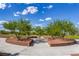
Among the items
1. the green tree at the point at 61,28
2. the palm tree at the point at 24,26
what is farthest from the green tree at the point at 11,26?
the green tree at the point at 61,28

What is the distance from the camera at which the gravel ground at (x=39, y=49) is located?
2.20 meters

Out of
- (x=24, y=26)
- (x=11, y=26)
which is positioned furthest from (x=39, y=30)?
(x=11, y=26)

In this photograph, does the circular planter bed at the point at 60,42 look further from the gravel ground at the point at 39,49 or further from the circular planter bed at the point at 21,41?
the circular planter bed at the point at 21,41

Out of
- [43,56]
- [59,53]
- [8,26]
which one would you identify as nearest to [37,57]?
[43,56]

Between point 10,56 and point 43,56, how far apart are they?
303 mm

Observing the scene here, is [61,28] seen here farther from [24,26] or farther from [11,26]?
[11,26]

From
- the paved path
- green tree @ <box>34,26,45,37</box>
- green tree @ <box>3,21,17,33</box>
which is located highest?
green tree @ <box>3,21,17,33</box>

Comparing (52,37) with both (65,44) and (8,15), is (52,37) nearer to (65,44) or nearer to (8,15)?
(65,44)

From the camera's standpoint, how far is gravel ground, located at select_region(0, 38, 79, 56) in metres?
2.20

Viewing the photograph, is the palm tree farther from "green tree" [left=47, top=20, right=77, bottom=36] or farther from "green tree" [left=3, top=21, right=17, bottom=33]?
"green tree" [left=47, top=20, right=77, bottom=36]

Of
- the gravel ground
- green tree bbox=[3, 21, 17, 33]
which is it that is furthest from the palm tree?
the gravel ground

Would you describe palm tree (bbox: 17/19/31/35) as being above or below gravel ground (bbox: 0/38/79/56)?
above

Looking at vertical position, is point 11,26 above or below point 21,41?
above

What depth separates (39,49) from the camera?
7.27 feet
